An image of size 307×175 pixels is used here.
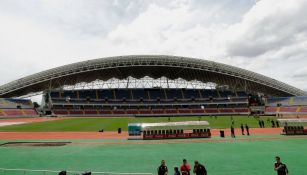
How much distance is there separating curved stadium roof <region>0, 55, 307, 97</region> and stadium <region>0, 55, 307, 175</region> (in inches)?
12.1

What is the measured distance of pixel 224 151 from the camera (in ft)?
62.7

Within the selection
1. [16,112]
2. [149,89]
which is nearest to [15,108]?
[16,112]

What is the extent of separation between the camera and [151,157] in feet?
57.7

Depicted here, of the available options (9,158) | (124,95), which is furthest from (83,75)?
(9,158)

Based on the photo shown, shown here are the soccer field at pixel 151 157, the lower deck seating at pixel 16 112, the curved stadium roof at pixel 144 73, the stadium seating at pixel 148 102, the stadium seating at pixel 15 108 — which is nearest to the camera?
the soccer field at pixel 151 157

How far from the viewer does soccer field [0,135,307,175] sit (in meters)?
14.2

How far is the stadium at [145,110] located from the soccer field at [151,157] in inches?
3.3

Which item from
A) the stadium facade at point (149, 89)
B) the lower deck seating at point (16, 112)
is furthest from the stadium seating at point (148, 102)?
the lower deck seating at point (16, 112)

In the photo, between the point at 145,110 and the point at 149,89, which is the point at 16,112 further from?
the point at 149,89

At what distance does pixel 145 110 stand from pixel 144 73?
14.5 m

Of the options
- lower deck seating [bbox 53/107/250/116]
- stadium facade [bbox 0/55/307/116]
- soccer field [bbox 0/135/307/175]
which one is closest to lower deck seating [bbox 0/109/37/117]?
stadium facade [bbox 0/55/307/116]

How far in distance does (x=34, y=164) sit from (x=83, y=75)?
66.6 m

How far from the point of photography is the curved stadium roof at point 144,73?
72.3m

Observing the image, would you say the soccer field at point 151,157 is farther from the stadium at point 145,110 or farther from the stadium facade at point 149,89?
the stadium facade at point 149,89
